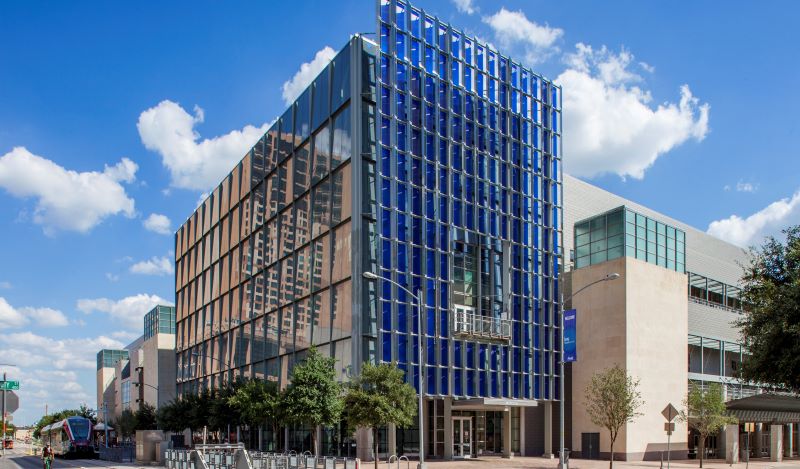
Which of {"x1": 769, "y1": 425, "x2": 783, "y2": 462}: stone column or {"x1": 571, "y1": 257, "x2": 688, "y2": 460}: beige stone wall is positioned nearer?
{"x1": 571, "y1": 257, "x2": 688, "y2": 460}: beige stone wall

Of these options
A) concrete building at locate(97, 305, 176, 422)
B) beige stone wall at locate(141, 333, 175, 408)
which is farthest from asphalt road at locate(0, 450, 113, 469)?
beige stone wall at locate(141, 333, 175, 408)

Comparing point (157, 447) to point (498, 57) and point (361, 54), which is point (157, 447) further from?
point (498, 57)

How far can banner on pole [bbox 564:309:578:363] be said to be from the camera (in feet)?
130

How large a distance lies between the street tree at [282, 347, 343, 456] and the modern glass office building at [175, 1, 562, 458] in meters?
3.84

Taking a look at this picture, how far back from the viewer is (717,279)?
70.4 m

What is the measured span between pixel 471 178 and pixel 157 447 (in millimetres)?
27615

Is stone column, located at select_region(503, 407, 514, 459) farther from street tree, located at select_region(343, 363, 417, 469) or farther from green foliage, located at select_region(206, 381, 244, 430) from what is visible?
green foliage, located at select_region(206, 381, 244, 430)

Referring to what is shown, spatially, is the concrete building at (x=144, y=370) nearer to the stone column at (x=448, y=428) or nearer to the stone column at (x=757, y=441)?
the stone column at (x=448, y=428)

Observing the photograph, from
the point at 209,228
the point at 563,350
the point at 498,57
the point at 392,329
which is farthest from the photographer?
the point at 209,228

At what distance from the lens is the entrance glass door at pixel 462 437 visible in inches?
2003

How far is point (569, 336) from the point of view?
4012 centimetres

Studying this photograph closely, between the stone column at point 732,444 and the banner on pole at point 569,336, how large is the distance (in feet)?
78.9


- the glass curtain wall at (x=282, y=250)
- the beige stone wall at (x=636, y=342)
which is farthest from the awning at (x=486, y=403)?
the glass curtain wall at (x=282, y=250)

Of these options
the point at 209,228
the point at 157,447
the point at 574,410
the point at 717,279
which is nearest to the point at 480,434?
the point at 574,410
